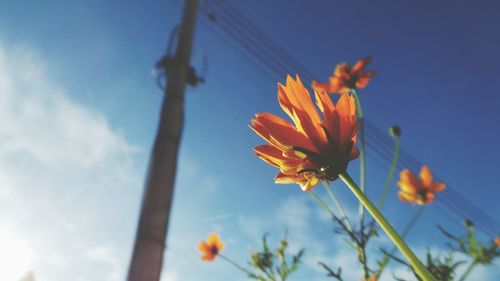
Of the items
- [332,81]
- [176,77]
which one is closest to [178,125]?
[176,77]

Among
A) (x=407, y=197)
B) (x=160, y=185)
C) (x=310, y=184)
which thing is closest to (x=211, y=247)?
(x=160, y=185)

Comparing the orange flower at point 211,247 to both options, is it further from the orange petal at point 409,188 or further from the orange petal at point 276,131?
the orange petal at point 276,131

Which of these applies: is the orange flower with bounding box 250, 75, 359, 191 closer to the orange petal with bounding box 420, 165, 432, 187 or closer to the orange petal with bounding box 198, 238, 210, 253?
the orange petal with bounding box 420, 165, 432, 187

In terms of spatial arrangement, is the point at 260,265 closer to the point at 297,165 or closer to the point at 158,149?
the point at 297,165

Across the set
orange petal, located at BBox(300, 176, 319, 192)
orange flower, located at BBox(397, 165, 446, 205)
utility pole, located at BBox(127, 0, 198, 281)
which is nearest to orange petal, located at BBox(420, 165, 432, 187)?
orange flower, located at BBox(397, 165, 446, 205)

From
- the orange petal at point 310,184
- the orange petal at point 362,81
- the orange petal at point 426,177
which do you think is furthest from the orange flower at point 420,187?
the orange petal at point 310,184

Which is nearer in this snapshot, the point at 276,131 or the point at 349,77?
the point at 276,131

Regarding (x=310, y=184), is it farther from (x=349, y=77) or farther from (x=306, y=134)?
(x=349, y=77)
